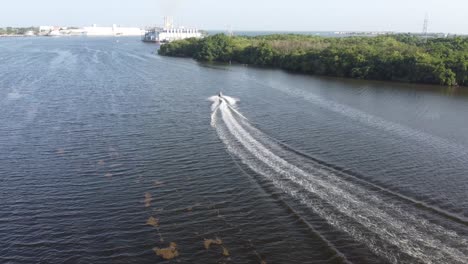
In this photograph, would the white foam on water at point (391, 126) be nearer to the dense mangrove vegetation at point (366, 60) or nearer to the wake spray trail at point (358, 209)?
the wake spray trail at point (358, 209)

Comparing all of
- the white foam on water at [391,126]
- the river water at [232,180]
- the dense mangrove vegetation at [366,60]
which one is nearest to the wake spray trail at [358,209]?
the river water at [232,180]

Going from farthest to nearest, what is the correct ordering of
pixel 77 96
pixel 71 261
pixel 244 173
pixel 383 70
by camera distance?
pixel 383 70, pixel 77 96, pixel 244 173, pixel 71 261

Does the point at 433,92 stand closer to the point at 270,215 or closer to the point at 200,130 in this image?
the point at 200,130

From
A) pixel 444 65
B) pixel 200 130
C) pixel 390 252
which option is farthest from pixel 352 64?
pixel 390 252

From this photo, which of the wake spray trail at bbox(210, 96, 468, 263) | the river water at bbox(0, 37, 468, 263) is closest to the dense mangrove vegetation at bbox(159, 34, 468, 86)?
the river water at bbox(0, 37, 468, 263)

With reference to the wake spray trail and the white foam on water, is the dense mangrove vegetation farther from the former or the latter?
the wake spray trail

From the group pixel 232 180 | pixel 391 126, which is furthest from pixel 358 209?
pixel 391 126
